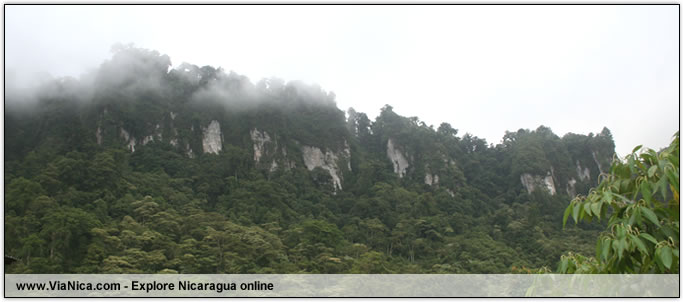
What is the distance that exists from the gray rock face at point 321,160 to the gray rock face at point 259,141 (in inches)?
146

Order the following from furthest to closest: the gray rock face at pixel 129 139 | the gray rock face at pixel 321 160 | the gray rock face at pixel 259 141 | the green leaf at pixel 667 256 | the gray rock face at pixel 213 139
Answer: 1. the gray rock face at pixel 321 160
2. the gray rock face at pixel 259 141
3. the gray rock face at pixel 213 139
4. the gray rock face at pixel 129 139
5. the green leaf at pixel 667 256

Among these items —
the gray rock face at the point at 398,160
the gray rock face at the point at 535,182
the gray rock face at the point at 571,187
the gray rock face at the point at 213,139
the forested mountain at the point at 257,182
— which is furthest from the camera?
the gray rock face at the point at 571,187

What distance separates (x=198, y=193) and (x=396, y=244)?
13707 mm

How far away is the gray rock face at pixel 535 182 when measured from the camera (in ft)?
161

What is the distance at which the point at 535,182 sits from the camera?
4928cm

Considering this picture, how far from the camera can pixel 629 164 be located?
1.56 metres

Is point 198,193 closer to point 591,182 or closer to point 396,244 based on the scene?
point 396,244

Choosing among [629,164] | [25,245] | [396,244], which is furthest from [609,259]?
[396,244]

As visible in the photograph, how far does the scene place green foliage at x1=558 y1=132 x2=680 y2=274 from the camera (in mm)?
1465

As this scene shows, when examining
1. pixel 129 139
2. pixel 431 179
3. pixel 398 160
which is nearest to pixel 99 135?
pixel 129 139

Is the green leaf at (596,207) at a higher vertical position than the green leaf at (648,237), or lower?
higher

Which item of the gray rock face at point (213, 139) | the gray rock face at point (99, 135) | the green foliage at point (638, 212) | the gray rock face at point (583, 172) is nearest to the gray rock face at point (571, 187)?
the gray rock face at point (583, 172)

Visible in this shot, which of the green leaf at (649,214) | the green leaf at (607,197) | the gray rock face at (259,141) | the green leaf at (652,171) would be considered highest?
the gray rock face at (259,141)

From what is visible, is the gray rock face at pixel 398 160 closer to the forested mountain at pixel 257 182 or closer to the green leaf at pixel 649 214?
the forested mountain at pixel 257 182
